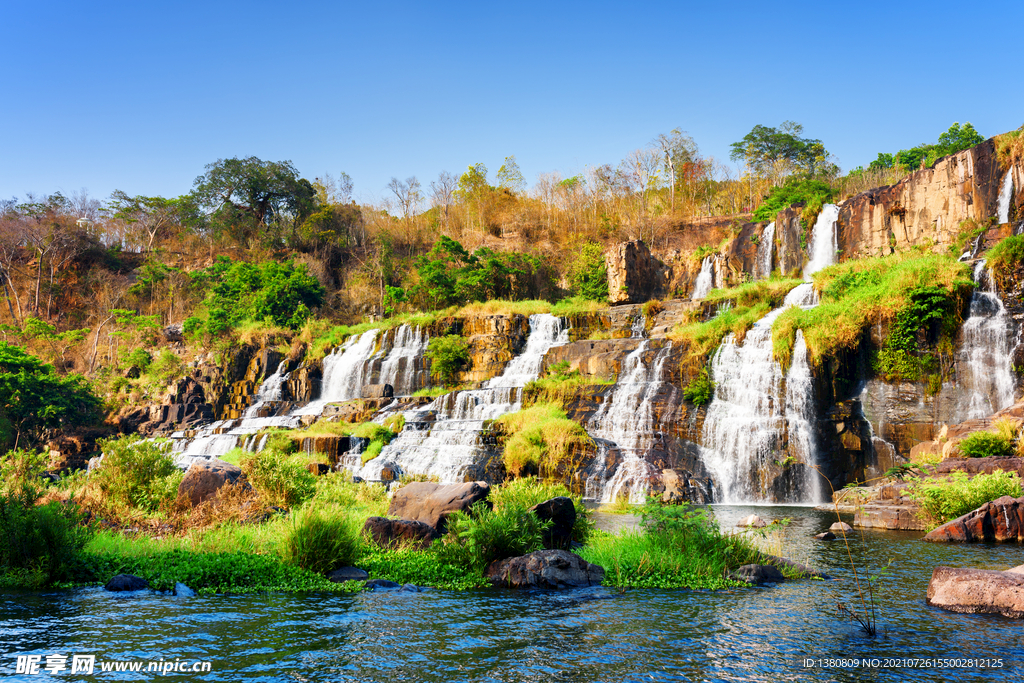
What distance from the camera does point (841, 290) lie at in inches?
936

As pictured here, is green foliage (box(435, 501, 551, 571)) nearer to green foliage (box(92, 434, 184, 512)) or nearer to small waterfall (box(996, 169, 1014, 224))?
green foliage (box(92, 434, 184, 512))

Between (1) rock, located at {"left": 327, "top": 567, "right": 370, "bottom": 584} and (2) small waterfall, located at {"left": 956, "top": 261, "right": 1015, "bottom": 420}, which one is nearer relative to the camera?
(1) rock, located at {"left": 327, "top": 567, "right": 370, "bottom": 584}

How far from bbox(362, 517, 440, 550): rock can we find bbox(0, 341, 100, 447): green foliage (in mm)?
27514

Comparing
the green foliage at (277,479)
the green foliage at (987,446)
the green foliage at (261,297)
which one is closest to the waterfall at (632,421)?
the green foliage at (987,446)

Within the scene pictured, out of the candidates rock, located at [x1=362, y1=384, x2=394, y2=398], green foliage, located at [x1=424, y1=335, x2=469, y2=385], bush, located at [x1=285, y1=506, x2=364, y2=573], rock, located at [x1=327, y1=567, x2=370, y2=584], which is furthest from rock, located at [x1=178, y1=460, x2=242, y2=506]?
green foliage, located at [x1=424, y1=335, x2=469, y2=385]

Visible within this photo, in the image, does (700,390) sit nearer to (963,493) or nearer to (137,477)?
(963,493)

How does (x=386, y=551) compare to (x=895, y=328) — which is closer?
(x=386, y=551)

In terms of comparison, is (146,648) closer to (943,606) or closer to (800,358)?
(943,606)

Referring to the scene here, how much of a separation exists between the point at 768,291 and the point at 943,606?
20586 millimetres

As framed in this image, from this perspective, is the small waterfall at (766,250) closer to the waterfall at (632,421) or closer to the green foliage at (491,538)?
the waterfall at (632,421)

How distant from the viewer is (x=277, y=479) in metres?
12.1

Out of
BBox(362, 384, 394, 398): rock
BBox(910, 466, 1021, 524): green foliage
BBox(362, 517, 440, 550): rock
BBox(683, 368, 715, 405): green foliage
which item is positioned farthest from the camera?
BBox(362, 384, 394, 398): rock

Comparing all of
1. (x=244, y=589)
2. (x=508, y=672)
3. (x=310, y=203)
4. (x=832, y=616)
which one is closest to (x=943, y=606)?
(x=832, y=616)

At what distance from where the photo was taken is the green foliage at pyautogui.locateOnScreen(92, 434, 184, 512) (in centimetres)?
1162
